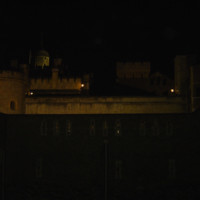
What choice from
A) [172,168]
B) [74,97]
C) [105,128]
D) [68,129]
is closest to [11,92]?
[74,97]

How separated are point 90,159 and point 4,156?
7.25 m

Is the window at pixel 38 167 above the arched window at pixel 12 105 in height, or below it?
below

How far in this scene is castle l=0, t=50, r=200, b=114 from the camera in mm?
46969

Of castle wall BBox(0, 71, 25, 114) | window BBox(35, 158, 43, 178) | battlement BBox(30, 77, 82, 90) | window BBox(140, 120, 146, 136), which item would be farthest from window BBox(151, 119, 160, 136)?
battlement BBox(30, 77, 82, 90)

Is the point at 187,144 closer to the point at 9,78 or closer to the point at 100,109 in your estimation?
the point at 100,109

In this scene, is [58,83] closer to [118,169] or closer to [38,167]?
[38,167]

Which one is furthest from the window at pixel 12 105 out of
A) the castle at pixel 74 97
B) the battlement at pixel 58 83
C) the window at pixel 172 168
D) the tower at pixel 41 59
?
the tower at pixel 41 59

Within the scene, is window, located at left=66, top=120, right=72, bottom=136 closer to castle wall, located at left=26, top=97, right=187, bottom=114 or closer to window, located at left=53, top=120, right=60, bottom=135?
window, located at left=53, top=120, right=60, bottom=135

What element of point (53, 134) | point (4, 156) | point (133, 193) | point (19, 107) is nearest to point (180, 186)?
point (133, 193)

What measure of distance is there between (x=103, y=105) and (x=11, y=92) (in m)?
9.93

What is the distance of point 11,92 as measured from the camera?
46625 millimetres

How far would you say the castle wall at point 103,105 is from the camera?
49.9 meters

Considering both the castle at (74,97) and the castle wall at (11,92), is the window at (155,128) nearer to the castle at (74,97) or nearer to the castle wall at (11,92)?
the castle at (74,97)

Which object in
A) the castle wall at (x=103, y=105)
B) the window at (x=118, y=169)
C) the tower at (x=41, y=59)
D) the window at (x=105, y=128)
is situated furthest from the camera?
the tower at (x=41, y=59)
